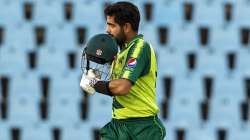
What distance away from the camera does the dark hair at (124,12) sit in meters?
7.30

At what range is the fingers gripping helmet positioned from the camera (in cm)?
729

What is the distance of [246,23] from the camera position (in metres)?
52.4

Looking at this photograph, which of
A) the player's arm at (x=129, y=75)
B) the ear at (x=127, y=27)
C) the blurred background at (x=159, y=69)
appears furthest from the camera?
the blurred background at (x=159, y=69)

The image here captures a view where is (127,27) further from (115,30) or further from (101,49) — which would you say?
(101,49)

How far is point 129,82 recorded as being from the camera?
7289mm

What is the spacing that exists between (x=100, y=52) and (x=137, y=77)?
0.37 meters

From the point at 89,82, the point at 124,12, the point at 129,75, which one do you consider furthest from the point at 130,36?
the point at 89,82

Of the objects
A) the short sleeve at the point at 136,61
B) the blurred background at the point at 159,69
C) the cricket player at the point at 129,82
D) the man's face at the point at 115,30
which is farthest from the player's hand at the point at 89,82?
the blurred background at the point at 159,69

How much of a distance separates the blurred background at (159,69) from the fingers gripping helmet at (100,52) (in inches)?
1678

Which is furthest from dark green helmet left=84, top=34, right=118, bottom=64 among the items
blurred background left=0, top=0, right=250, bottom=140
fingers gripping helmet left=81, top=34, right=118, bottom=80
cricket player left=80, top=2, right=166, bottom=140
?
blurred background left=0, top=0, right=250, bottom=140

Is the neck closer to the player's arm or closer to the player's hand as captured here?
the player's arm

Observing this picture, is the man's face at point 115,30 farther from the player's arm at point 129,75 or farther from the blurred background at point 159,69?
the blurred background at point 159,69

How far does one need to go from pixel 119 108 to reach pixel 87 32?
44.8 meters

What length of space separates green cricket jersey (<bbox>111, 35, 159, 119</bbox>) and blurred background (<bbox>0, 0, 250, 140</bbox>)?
42.5 meters
